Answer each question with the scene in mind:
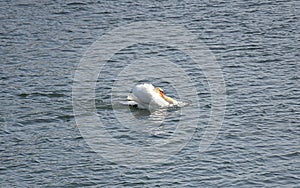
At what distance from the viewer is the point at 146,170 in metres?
26.8

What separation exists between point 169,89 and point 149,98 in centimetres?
223

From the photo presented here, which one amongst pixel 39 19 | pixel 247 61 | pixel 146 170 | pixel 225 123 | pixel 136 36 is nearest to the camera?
pixel 146 170

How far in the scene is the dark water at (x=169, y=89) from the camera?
26484 millimetres

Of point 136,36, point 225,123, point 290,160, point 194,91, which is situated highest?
point 136,36

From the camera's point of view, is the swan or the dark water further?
the swan

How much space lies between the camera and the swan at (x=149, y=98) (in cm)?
3159

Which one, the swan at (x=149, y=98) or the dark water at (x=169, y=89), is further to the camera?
the swan at (x=149, y=98)

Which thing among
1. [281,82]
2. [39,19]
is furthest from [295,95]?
[39,19]

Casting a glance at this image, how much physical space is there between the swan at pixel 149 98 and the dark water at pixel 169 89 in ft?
2.05

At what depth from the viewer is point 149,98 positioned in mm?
31609

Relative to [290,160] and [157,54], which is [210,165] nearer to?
[290,160]

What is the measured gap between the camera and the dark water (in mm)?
26484

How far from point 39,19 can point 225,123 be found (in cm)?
1559

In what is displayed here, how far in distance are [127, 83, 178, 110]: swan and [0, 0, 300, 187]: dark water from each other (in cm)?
62
